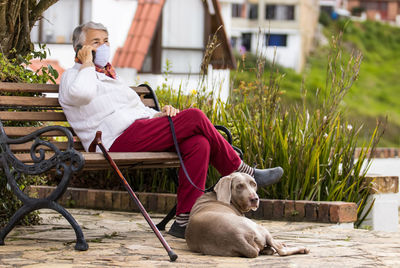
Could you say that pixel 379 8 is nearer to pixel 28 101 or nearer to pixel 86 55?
pixel 86 55

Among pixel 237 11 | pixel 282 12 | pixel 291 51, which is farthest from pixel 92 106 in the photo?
pixel 282 12

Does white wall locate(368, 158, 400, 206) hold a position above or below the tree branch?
below

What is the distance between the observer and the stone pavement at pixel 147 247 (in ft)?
14.9

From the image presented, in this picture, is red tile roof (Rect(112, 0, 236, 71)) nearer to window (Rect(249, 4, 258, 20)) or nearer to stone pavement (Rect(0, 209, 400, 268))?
stone pavement (Rect(0, 209, 400, 268))

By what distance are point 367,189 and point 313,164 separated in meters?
0.61

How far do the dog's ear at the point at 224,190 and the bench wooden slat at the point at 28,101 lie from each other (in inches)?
52.2

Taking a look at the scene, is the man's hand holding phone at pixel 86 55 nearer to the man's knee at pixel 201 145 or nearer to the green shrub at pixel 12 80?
the green shrub at pixel 12 80

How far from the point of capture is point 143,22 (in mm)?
25234

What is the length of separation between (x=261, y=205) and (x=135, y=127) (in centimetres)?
163

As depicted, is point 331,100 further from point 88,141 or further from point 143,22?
point 143,22

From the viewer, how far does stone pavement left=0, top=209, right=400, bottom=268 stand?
14.9 ft

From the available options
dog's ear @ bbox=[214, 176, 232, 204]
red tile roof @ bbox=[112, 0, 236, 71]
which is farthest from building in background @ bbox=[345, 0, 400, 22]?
dog's ear @ bbox=[214, 176, 232, 204]

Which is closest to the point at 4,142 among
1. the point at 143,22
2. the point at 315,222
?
the point at 315,222

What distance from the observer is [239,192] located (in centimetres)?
502
